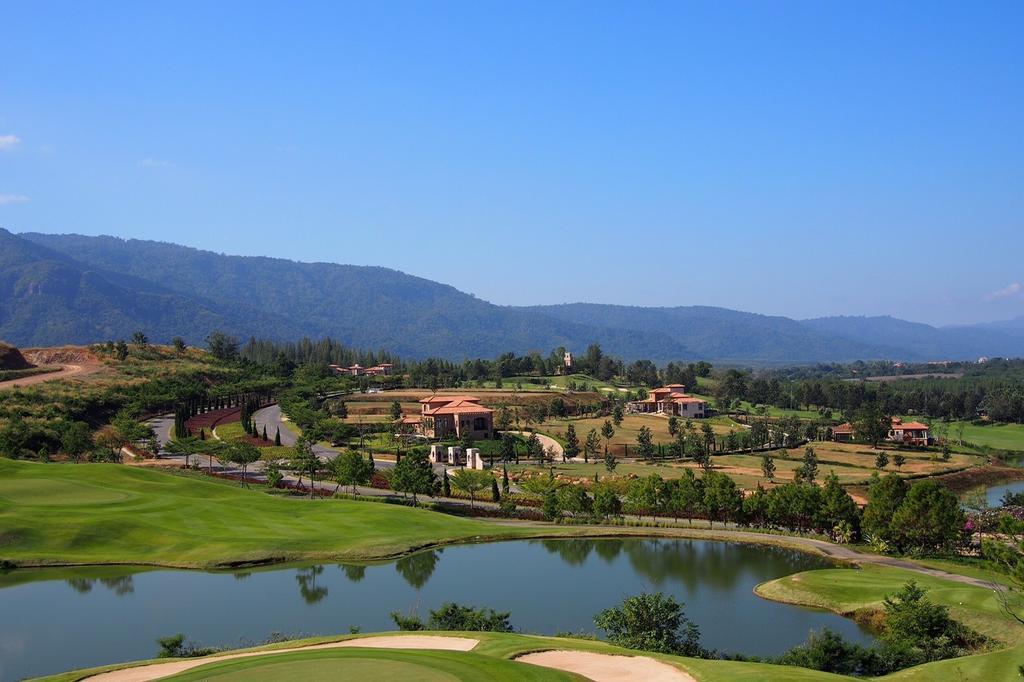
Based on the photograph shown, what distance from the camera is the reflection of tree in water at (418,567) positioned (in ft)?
138

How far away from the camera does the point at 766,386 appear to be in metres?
164

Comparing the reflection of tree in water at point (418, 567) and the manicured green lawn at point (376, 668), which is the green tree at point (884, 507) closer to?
the reflection of tree in water at point (418, 567)

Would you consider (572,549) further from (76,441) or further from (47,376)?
(47,376)

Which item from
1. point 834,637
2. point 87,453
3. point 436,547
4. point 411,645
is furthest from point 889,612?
point 87,453

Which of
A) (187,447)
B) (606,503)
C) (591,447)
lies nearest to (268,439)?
(187,447)

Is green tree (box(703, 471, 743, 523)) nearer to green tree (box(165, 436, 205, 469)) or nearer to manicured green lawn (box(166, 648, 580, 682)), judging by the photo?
manicured green lawn (box(166, 648, 580, 682))

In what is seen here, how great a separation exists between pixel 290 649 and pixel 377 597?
1263 cm

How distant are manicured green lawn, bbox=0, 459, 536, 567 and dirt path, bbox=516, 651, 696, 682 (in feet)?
78.1

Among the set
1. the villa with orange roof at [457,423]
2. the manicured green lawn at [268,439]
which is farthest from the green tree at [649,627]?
the villa with orange roof at [457,423]

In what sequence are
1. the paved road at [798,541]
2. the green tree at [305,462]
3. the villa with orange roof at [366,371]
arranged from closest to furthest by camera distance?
the paved road at [798,541], the green tree at [305,462], the villa with orange roof at [366,371]

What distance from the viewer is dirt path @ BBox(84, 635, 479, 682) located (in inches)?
969

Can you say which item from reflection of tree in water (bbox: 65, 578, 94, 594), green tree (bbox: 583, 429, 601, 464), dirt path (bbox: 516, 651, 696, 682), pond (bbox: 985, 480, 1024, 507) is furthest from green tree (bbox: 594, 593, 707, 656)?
green tree (bbox: 583, 429, 601, 464)

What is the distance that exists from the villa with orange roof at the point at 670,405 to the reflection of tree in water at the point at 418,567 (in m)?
86.8

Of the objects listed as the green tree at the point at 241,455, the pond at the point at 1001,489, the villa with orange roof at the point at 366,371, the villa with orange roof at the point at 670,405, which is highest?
the villa with orange roof at the point at 366,371
